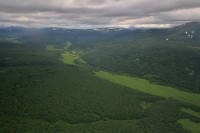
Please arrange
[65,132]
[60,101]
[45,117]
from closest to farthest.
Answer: [65,132], [45,117], [60,101]

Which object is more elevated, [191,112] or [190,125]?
A: [191,112]

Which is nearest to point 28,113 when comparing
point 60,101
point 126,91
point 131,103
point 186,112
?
point 60,101

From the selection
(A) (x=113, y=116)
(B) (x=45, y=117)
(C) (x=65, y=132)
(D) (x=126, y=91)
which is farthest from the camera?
(D) (x=126, y=91)

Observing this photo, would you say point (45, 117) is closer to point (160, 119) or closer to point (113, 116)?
point (113, 116)

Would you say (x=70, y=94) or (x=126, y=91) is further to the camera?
(x=126, y=91)

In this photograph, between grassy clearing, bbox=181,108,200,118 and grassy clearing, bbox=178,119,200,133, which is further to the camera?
grassy clearing, bbox=181,108,200,118

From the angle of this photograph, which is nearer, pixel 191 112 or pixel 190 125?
pixel 190 125

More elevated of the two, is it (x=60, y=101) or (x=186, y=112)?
(x=60, y=101)

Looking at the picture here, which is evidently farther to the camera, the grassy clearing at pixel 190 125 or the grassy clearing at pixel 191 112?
the grassy clearing at pixel 191 112
